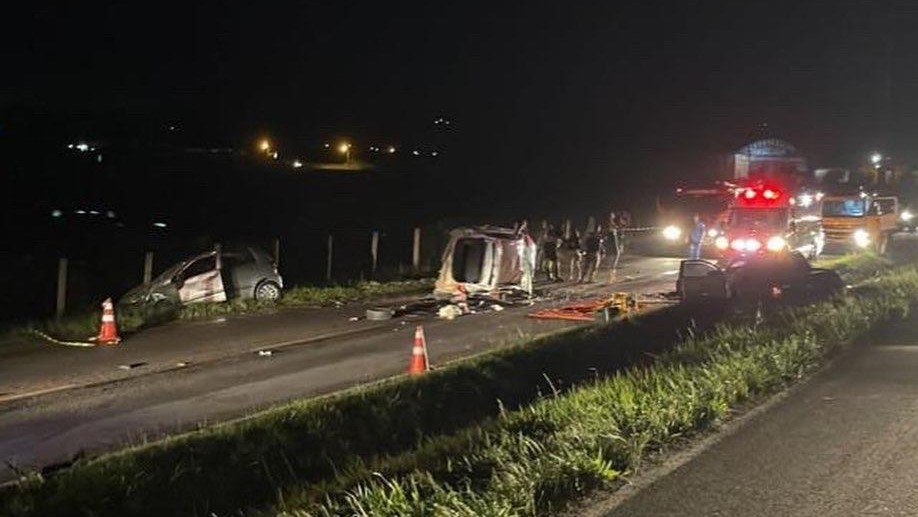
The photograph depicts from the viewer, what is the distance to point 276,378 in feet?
44.0

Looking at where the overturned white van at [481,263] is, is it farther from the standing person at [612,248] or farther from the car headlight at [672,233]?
the car headlight at [672,233]

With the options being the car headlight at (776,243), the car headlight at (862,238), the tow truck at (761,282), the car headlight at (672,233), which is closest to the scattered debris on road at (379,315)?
the tow truck at (761,282)

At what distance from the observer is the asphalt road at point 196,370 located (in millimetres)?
10633

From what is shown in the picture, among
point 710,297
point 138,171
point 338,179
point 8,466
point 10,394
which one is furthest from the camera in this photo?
point 338,179

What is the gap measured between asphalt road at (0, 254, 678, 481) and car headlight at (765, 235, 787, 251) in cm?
728

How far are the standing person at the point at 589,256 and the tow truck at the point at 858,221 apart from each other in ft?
44.1

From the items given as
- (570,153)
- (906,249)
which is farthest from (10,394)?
(570,153)

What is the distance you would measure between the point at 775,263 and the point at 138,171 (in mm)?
41126

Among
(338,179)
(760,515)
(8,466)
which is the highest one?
(338,179)

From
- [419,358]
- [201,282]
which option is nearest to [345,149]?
[201,282]

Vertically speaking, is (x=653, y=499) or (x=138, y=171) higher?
(x=138, y=171)

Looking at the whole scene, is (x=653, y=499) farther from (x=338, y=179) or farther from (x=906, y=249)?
(x=338, y=179)

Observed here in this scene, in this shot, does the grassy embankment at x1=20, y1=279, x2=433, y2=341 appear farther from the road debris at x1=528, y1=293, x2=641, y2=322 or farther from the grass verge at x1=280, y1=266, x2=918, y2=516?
the grass verge at x1=280, y1=266, x2=918, y2=516

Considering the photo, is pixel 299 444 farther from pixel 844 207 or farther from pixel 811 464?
pixel 844 207
